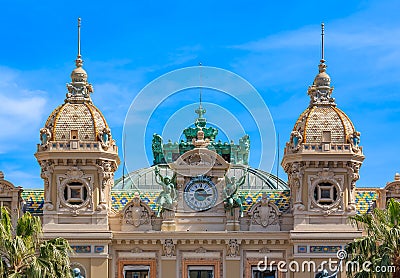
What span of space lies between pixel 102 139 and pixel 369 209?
58.0 feet

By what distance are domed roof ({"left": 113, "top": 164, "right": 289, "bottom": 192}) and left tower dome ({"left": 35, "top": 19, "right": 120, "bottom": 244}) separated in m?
5.97

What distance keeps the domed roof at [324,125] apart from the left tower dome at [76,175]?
1210cm

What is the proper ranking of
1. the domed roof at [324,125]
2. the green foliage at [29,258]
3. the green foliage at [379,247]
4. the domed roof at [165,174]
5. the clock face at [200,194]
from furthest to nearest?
1. the domed roof at [165,174]
2. the domed roof at [324,125]
3. the clock face at [200,194]
4. the green foliage at [379,247]
5. the green foliage at [29,258]

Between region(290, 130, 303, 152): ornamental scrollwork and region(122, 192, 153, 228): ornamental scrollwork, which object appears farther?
region(290, 130, 303, 152): ornamental scrollwork

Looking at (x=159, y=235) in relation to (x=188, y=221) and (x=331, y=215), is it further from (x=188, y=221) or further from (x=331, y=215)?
(x=331, y=215)

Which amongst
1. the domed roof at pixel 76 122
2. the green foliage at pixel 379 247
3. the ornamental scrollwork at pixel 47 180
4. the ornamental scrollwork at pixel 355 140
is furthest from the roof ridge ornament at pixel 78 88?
the green foliage at pixel 379 247

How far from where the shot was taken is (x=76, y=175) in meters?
84.5

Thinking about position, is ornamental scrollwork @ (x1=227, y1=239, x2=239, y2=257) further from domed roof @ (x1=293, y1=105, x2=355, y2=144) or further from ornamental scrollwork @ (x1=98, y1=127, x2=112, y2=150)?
ornamental scrollwork @ (x1=98, y1=127, x2=112, y2=150)

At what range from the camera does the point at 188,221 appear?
85250 mm

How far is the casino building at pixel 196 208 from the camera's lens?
84.1m

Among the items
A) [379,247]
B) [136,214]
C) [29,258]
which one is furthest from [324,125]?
[29,258]

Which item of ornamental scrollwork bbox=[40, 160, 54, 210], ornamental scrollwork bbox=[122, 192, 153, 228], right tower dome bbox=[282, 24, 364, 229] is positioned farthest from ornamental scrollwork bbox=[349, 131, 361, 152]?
ornamental scrollwork bbox=[40, 160, 54, 210]

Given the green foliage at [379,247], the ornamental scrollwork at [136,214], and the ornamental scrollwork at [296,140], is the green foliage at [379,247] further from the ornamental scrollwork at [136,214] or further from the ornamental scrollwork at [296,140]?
the ornamental scrollwork at [136,214]

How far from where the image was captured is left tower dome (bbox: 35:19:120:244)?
276 ft
